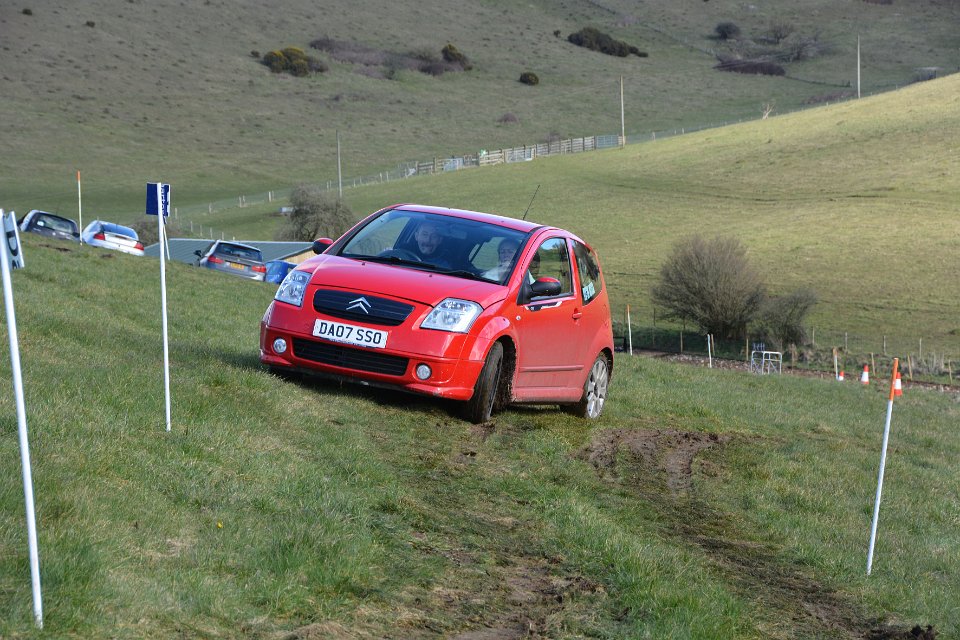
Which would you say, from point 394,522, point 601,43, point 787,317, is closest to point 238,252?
point 787,317

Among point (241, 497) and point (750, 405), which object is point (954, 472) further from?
point (241, 497)

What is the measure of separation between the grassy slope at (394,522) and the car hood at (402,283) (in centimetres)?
95

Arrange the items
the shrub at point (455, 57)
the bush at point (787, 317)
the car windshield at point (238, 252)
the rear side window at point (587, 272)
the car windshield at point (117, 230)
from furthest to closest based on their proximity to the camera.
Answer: the shrub at point (455, 57) < the bush at point (787, 317) < the car windshield at point (238, 252) < the car windshield at point (117, 230) < the rear side window at point (587, 272)

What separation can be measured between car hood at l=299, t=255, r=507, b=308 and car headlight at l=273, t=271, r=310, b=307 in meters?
0.09

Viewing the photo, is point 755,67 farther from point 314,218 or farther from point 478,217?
point 478,217

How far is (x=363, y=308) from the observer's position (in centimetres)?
990

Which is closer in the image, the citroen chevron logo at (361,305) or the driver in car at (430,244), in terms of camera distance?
the citroen chevron logo at (361,305)

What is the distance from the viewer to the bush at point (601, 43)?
5556 inches

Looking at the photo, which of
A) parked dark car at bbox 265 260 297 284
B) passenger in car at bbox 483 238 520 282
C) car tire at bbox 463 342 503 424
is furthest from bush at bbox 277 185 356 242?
car tire at bbox 463 342 503 424

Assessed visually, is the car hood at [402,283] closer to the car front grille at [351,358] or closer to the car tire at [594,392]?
the car front grille at [351,358]

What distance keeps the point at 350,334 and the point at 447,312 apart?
793 millimetres

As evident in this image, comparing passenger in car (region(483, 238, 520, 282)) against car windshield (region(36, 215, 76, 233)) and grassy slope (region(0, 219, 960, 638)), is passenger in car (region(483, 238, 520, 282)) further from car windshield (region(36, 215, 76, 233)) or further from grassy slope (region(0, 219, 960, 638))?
car windshield (region(36, 215, 76, 233))

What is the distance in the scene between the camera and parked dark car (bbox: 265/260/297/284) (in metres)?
34.0

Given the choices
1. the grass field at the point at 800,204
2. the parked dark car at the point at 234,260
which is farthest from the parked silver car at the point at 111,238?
the grass field at the point at 800,204
